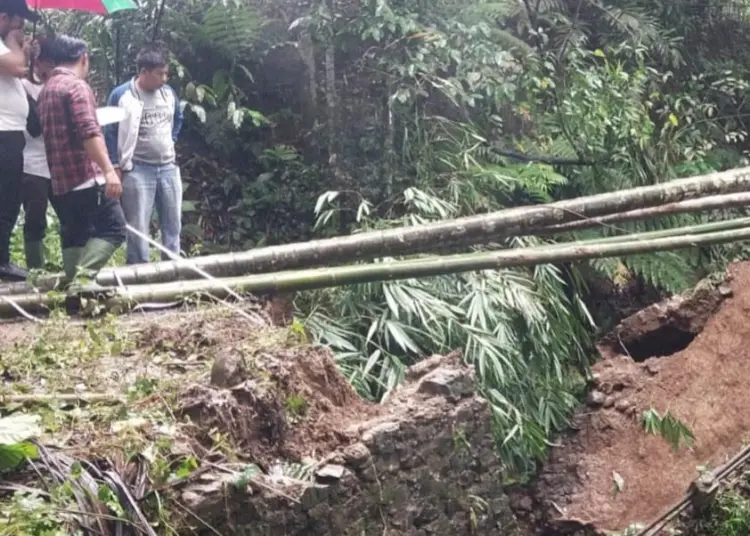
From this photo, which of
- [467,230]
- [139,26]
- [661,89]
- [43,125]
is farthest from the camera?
[661,89]

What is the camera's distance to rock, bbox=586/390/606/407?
18.1 ft

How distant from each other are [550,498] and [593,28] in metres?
5.38

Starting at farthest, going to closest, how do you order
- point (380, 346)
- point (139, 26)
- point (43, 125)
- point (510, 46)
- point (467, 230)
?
point (510, 46)
point (139, 26)
point (380, 346)
point (467, 230)
point (43, 125)

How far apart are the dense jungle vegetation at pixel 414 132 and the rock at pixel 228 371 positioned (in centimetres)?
283

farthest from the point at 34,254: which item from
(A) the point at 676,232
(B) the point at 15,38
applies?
(A) the point at 676,232

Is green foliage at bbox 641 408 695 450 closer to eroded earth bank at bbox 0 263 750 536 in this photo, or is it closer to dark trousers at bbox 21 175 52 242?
eroded earth bank at bbox 0 263 750 536

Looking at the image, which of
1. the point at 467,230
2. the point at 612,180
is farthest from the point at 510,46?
the point at 467,230

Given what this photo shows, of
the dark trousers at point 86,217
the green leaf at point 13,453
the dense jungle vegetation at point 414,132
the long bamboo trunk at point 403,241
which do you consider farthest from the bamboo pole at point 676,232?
the green leaf at point 13,453

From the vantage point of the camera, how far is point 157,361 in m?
3.10

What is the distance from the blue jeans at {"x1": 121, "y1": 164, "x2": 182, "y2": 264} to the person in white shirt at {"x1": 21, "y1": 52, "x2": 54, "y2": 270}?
51 cm

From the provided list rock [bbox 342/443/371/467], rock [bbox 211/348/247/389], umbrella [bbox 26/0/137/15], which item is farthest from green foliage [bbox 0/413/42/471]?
umbrella [bbox 26/0/137/15]

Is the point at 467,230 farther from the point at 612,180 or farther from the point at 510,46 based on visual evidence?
the point at 510,46

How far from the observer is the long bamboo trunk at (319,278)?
12.4 feet

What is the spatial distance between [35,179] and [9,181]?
148 millimetres
